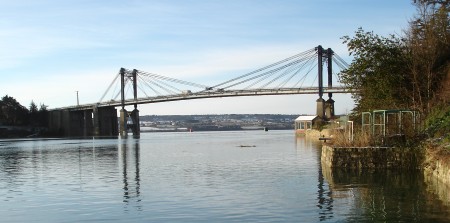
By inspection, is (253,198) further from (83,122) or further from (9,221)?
(83,122)

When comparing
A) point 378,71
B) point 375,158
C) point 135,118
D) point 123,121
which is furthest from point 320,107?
point 375,158

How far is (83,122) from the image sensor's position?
151 m

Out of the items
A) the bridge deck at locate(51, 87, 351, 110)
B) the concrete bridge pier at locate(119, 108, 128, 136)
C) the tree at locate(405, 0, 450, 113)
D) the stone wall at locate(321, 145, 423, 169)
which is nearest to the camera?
the stone wall at locate(321, 145, 423, 169)

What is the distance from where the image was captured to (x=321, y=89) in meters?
114

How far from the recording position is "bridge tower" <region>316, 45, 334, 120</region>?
4257 inches

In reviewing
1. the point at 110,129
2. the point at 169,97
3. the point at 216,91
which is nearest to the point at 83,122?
the point at 110,129

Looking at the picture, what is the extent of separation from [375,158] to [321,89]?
293 ft

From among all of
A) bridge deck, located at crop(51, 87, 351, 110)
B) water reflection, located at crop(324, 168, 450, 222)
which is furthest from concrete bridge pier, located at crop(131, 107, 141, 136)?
water reflection, located at crop(324, 168, 450, 222)

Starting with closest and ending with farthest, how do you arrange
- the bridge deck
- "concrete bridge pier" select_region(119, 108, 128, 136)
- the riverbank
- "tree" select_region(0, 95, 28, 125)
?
1. the riverbank
2. the bridge deck
3. "concrete bridge pier" select_region(119, 108, 128, 136)
4. "tree" select_region(0, 95, 28, 125)

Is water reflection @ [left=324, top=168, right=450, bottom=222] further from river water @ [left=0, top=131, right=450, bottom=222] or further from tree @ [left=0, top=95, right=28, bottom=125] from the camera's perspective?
tree @ [left=0, top=95, right=28, bottom=125]

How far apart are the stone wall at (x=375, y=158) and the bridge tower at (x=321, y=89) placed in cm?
7384

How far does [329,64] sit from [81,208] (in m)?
112

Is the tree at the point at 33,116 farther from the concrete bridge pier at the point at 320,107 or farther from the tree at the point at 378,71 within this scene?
the tree at the point at 378,71

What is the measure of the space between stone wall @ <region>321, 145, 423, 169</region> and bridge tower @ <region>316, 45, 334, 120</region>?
73838 millimetres
